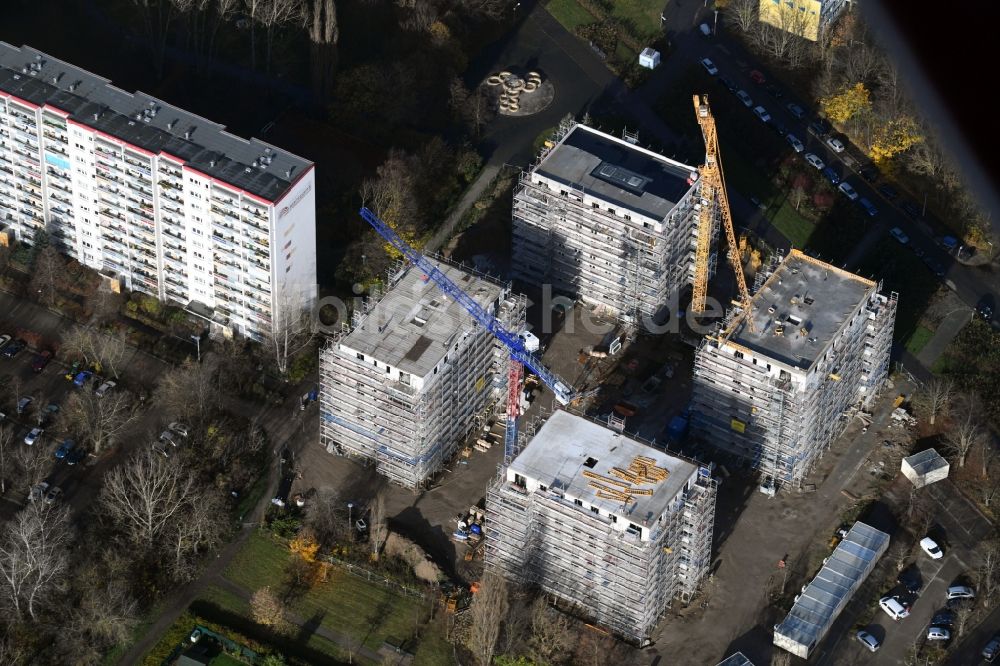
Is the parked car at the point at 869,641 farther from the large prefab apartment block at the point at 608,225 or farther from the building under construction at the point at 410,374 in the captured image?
the large prefab apartment block at the point at 608,225

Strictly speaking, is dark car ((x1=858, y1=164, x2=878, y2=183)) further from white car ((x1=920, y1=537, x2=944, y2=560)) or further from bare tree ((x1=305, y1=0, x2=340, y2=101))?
bare tree ((x1=305, y1=0, x2=340, y2=101))

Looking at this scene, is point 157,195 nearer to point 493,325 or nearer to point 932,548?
point 493,325

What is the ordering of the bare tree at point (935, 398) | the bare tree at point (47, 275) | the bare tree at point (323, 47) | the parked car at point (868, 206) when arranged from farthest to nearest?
the bare tree at point (323, 47)
the parked car at point (868, 206)
the bare tree at point (47, 275)
the bare tree at point (935, 398)

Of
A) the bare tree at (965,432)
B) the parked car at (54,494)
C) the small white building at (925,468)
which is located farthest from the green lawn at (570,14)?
the parked car at (54,494)

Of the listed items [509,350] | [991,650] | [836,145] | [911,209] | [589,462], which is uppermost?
[911,209]

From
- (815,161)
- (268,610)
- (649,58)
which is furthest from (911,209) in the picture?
(268,610)

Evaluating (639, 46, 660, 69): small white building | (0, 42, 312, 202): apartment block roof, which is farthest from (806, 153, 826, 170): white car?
(0, 42, 312, 202): apartment block roof
